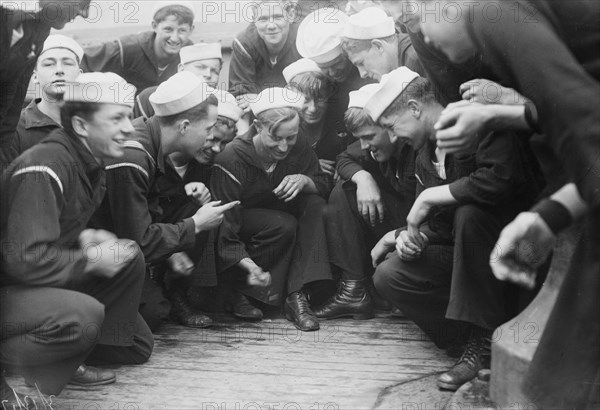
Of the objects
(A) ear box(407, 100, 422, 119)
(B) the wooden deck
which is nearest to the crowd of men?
(A) ear box(407, 100, 422, 119)

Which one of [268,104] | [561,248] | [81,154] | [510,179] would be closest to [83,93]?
[81,154]

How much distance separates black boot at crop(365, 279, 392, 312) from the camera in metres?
5.25

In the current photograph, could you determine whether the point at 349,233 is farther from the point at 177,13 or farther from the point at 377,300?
the point at 177,13

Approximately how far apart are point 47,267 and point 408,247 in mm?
1725

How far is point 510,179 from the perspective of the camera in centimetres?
384

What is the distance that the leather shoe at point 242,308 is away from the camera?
17.3ft

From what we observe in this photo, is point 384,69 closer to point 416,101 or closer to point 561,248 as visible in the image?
point 416,101

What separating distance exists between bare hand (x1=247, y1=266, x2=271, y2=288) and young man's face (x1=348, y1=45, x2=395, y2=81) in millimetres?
1370

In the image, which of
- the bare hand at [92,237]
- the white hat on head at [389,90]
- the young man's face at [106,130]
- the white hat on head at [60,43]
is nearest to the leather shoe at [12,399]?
the bare hand at [92,237]

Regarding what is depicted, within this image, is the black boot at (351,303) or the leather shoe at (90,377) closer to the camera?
the leather shoe at (90,377)

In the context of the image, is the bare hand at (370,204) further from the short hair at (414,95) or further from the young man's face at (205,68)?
the young man's face at (205,68)

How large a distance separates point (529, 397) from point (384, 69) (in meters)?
2.48

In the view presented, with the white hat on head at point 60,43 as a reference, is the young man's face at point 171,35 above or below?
below

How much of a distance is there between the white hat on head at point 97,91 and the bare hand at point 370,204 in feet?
4.95
